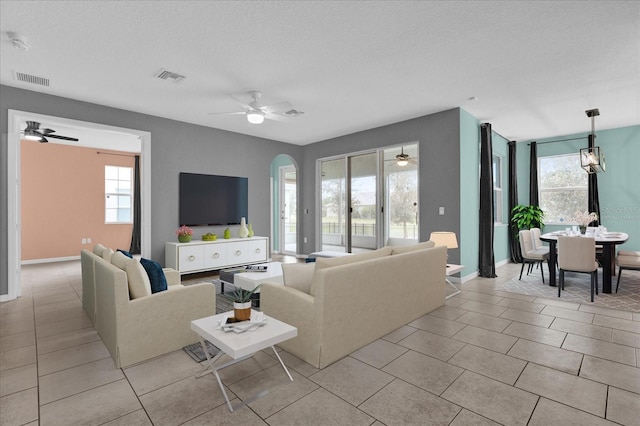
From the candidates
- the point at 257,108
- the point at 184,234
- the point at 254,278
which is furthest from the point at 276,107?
the point at 184,234

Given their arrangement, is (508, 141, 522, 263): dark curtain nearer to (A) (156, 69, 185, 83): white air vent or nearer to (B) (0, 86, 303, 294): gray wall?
(B) (0, 86, 303, 294): gray wall

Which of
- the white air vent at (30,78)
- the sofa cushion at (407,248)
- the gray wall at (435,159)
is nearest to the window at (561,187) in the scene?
the gray wall at (435,159)

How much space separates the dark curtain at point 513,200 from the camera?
23.4 ft

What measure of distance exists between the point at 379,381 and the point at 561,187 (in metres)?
7.23

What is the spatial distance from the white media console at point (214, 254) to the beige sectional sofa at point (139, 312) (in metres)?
2.33

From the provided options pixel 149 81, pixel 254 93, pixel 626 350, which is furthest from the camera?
pixel 254 93

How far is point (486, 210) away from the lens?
562 cm

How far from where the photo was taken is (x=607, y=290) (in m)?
4.49

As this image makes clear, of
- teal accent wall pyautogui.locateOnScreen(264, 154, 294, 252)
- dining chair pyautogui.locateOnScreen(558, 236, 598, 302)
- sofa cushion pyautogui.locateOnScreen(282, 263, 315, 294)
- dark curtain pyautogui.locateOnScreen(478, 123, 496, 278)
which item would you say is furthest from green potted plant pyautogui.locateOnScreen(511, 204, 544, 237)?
sofa cushion pyautogui.locateOnScreen(282, 263, 315, 294)

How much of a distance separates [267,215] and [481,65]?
4948 millimetres

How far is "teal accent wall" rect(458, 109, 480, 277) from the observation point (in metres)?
5.20

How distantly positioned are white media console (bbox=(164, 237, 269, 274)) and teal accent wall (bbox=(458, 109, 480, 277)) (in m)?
3.64

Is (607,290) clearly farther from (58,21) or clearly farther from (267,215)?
(58,21)

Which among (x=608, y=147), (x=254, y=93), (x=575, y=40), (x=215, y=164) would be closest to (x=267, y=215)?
(x=215, y=164)
